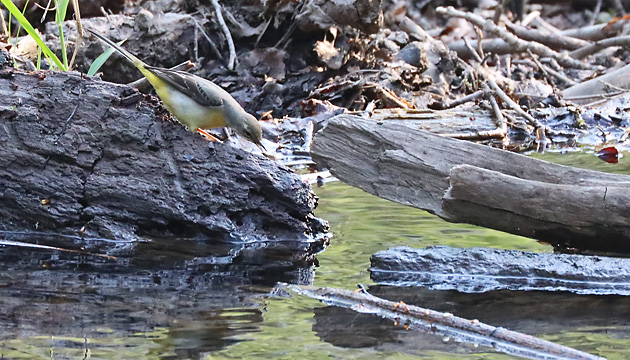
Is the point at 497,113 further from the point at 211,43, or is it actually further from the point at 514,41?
the point at 211,43

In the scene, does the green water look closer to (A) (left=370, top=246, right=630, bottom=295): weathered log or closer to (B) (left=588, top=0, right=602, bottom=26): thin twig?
(A) (left=370, top=246, right=630, bottom=295): weathered log

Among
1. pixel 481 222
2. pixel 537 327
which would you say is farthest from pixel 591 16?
pixel 537 327

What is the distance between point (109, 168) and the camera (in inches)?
183

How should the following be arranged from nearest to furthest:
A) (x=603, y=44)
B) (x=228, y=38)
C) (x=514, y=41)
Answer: (x=228, y=38), (x=514, y=41), (x=603, y=44)

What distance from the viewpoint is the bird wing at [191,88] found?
15.6 ft

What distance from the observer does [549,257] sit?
3979 mm

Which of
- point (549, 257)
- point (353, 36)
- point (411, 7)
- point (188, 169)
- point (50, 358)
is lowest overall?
point (50, 358)

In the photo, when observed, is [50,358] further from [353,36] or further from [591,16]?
[591,16]

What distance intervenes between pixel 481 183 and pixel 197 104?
1820 mm

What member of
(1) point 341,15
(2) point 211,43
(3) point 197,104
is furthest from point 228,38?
(3) point 197,104

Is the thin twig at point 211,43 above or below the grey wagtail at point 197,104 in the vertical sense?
above

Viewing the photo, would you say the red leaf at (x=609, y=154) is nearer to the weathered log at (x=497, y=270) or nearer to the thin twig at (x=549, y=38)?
the weathered log at (x=497, y=270)

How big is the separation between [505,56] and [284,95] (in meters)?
5.17

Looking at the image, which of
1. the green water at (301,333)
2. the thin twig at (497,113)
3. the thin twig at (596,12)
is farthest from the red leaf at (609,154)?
the thin twig at (596,12)
